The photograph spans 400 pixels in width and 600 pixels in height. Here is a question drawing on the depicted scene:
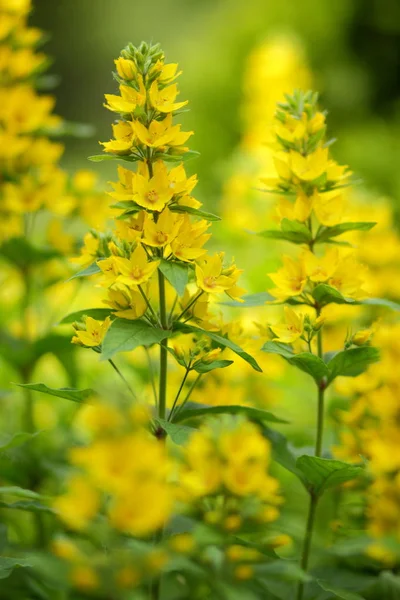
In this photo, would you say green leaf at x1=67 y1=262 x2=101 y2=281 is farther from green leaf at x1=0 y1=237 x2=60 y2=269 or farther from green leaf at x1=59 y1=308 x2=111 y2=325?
green leaf at x1=0 y1=237 x2=60 y2=269

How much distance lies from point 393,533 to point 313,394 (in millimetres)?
920

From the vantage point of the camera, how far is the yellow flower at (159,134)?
1000 millimetres

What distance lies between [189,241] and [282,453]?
403mm

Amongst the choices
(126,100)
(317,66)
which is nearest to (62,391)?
(126,100)

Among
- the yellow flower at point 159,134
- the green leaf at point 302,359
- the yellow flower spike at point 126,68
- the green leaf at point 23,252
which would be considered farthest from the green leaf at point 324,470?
the green leaf at point 23,252

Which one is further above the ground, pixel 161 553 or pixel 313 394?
pixel 313 394

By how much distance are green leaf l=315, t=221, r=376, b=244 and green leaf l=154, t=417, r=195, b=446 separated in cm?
41

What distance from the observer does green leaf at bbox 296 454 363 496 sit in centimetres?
104

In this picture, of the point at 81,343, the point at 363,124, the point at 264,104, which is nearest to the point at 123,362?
the point at 81,343

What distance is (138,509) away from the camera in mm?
661

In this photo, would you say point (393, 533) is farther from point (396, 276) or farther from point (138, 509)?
point (396, 276)

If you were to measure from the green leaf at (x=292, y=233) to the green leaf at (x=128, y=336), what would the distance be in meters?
0.27

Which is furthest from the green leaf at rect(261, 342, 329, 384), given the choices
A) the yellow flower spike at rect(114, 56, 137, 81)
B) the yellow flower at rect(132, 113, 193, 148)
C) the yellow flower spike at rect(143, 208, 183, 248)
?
the yellow flower spike at rect(114, 56, 137, 81)

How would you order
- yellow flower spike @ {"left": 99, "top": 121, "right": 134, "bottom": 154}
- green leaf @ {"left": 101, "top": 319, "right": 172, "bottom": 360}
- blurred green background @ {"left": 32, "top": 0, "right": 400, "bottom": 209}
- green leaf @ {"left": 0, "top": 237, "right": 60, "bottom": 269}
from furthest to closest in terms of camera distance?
blurred green background @ {"left": 32, "top": 0, "right": 400, "bottom": 209}, green leaf @ {"left": 0, "top": 237, "right": 60, "bottom": 269}, yellow flower spike @ {"left": 99, "top": 121, "right": 134, "bottom": 154}, green leaf @ {"left": 101, "top": 319, "right": 172, "bottom": 360}
